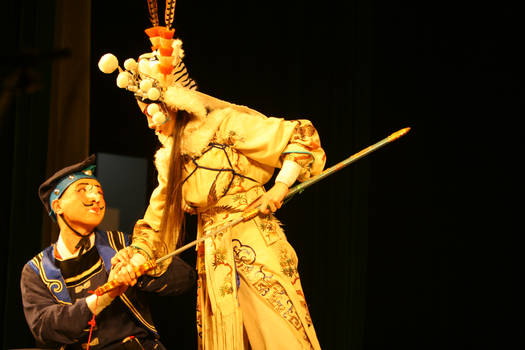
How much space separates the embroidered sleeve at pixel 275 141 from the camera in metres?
1.75

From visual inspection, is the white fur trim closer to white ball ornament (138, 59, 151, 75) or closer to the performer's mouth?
white ball ornament (138, 59, 151, 75)

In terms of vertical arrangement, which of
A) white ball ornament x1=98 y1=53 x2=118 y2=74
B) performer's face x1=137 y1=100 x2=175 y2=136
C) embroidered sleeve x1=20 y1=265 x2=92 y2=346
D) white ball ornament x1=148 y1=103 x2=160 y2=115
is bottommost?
embroidered sleeve x1=20 y1=265 x2=92 y2=346

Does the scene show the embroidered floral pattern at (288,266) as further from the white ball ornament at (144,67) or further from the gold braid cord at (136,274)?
the white ball ornament at (144,67)

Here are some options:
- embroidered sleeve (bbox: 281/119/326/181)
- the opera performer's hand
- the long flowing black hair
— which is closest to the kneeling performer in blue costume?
the long flowing black hair

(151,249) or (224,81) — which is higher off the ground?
(224,81)

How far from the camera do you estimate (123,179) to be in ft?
8.31

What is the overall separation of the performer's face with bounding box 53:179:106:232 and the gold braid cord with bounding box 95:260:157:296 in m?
0.20

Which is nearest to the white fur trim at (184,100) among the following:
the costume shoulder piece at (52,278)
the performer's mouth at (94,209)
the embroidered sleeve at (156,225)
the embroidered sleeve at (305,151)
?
the embroidered sleeve at (156,225)

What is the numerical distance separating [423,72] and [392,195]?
596 millimetres

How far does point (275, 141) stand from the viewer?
1751 millimetres

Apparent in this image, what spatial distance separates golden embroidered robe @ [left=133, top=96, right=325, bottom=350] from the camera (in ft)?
5.62

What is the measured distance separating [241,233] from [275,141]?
30 cm

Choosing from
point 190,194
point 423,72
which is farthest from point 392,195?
point 190,194

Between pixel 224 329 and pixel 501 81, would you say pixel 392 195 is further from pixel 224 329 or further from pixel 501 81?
pixel 224 329
